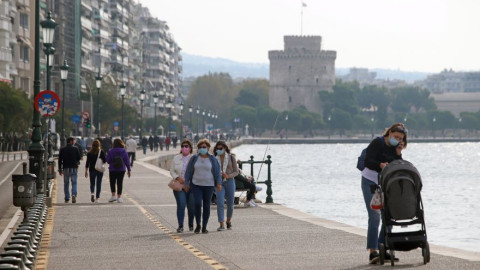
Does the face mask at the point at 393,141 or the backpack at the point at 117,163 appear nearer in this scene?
the face mask at the point at 393,141

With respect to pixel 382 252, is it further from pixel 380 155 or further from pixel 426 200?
pixel 426 200

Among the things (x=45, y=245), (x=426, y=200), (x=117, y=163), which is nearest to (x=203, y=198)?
(x=45, y=245)

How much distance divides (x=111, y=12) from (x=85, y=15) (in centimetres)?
3289

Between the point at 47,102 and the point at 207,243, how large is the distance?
1039 cm

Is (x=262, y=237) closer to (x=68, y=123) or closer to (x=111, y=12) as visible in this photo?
(x=68, y=123)

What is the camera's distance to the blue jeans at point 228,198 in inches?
773

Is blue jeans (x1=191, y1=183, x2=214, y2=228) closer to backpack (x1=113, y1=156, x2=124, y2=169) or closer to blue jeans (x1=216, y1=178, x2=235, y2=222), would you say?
blue jeans (x1=216, y1=178, x2=235, y2=222)

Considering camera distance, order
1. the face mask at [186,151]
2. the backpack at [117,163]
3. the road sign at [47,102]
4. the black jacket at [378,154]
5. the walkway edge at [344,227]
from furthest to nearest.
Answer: the road sign at [47,102]
the backpack at [117,163]
the face mask at [186,151]
the walkway edge at [344,227]
the black jacket at [378,154]

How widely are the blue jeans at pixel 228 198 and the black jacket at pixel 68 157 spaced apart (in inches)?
287

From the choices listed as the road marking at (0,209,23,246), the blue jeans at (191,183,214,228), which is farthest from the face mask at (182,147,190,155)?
the road marking at (0,209,23,246)

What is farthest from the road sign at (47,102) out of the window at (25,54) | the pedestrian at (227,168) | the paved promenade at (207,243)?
the window at (25,54)

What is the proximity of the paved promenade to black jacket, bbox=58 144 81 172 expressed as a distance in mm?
2080

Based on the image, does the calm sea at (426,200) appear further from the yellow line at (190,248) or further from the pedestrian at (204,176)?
the pedestrian at (204,176)

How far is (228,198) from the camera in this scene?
2041 cm
